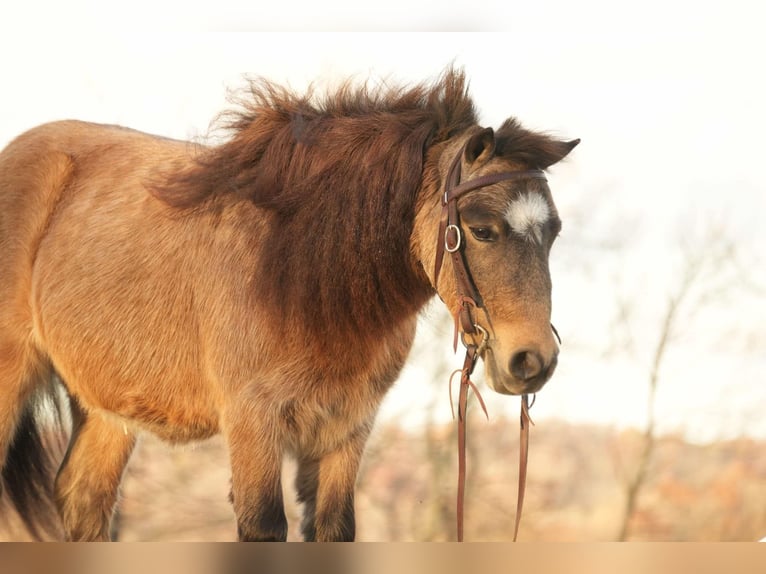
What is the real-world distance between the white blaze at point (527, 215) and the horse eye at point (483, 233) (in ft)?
0.20

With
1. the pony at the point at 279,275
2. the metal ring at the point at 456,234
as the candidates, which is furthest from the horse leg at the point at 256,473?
the metal ring at the point at 456,234

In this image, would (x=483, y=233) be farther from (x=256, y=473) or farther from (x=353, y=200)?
(x=256, y=473)

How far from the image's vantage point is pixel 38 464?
3465 mm

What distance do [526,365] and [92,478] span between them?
2072 mm

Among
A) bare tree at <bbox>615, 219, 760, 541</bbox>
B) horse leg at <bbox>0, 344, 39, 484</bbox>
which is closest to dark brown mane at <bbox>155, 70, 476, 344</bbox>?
horse leg at <bbox>0, 344, 39, 484</bbox>

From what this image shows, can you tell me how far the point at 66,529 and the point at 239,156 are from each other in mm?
1774

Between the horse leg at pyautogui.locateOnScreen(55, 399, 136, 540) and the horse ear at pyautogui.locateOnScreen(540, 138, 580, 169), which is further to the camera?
the horse leg at pyautogui.locateOnScreen(55, 399, 136, 540)

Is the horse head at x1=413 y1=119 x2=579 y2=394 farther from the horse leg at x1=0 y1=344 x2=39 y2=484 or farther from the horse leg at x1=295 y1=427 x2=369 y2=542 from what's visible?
the horse leg at x1=0 y1=344 x2=39 y2=484

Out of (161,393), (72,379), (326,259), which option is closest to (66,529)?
(72,379)

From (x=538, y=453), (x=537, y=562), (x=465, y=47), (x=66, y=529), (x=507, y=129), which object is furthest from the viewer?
(x=538, y=453)

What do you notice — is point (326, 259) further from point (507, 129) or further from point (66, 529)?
point (66, 529)

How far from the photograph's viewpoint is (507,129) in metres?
2.36

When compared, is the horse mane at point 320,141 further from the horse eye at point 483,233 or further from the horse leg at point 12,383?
the horse leg at point 12,383

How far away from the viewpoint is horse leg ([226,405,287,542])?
244cm
